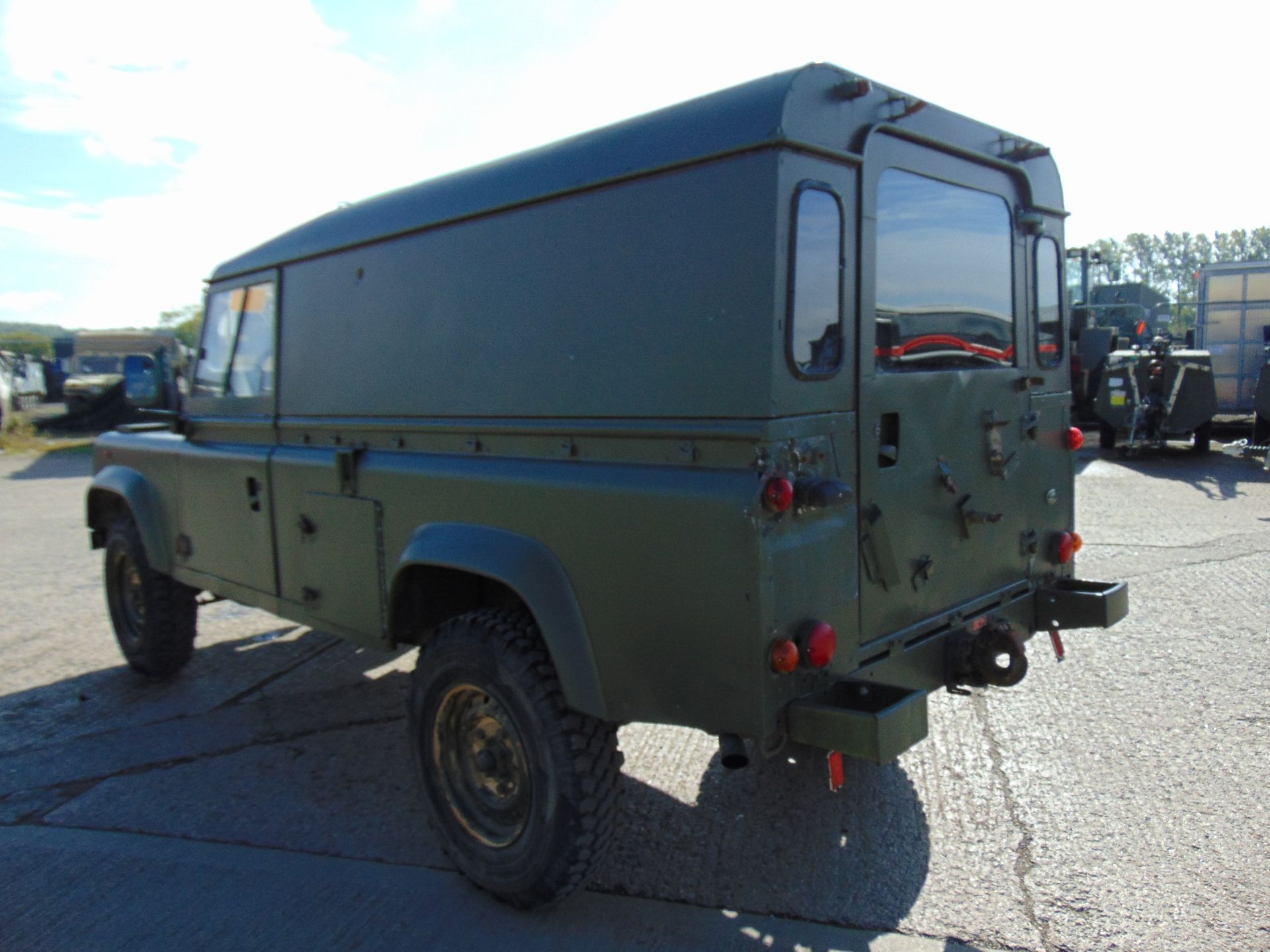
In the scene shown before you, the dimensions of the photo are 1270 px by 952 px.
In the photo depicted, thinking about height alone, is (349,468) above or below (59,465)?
above

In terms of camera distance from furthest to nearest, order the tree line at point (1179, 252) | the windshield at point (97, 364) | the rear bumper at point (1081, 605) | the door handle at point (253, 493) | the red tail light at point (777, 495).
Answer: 1. the tree line at point (1179, 252)
2. the windshield at point (97, 364)
3. the door handle at point (253, 493)
4. the rear bumper at point (1081, 605)
5. the red tail light at point (777, 495)

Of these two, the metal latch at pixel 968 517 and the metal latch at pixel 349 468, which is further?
the metal latch at pixel 349 468

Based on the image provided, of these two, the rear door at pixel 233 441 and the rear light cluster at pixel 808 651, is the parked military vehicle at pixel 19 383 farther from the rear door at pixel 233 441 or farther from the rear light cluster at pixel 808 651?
the rear light cluster at pixel 808 651

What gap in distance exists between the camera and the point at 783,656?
2.50 metres

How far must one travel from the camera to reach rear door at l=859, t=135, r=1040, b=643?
2.89 m

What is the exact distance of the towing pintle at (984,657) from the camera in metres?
3.24

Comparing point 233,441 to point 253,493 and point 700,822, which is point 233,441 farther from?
point 700,822

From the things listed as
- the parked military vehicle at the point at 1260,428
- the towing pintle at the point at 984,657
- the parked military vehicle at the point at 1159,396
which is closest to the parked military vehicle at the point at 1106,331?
the parked military vehicle at the point at 1159,396

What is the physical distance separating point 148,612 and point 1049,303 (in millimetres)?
4880

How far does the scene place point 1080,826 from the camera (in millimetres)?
3385

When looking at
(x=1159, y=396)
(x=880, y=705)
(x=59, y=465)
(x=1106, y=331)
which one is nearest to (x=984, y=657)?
(x=880, y=705)

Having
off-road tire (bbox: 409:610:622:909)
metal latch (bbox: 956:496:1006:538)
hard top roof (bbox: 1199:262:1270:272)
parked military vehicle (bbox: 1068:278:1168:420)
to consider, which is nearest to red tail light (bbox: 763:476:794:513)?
off-road tire (bbox: 409:610:622:909)

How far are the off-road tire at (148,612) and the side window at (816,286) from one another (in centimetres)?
412

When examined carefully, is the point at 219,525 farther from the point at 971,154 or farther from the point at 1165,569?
the point at 1165,569
